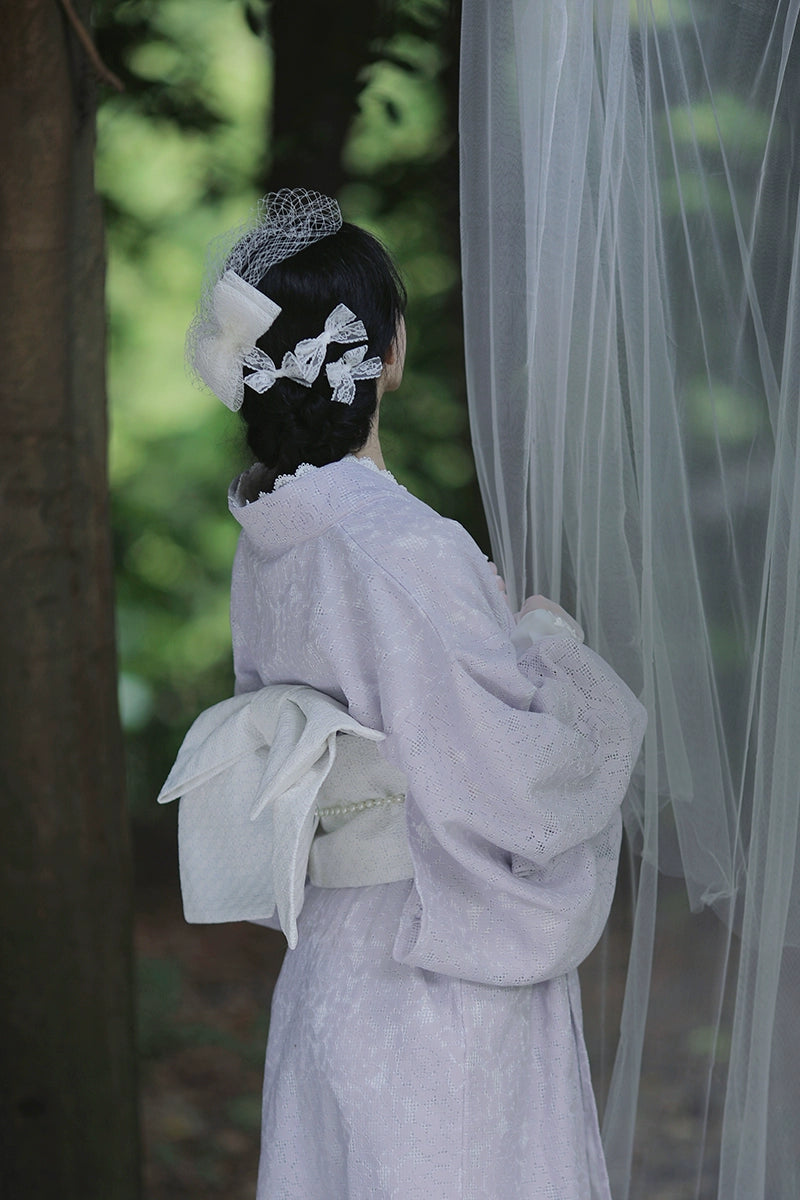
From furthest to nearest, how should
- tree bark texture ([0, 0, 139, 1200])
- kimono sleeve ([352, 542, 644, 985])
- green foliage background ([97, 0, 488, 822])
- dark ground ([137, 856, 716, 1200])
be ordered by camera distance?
green foliage background ([97, 0, 488, 822]) → tree bark texture ([0, 0, 139, 1200]) → dark ground ([137, 856, 716, 1200]) → kimono sleeve ([352, 542, 644, 985])

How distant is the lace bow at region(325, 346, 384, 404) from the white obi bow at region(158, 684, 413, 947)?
267mm

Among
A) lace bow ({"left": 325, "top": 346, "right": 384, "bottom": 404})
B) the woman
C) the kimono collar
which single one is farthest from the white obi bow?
lace bow ({"left": 325, "top": 346, "right": 384, "bottom": 404})

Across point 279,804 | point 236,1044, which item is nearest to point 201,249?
point 236,1044

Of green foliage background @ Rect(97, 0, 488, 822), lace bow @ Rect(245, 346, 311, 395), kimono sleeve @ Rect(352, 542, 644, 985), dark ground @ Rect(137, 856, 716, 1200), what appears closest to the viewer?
kimono sleeve @ Rect(352, 542, 644, 985)

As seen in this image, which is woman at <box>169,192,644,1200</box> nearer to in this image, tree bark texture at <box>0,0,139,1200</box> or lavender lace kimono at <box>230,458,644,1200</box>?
lavender lace kimono at <box>230,458,644,1200</box>

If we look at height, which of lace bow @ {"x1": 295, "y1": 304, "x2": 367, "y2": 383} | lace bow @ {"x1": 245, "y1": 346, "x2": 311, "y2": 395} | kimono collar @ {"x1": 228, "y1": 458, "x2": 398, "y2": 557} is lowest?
kimono collar @ {"x1": 228, "y1": 458, "x2": 398, "y2": 557}

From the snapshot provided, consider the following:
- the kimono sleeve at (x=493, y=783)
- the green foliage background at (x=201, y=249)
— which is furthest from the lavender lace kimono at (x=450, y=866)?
the green foliage background at (x=201, y=249)

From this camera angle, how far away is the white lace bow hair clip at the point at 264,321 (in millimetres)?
1158

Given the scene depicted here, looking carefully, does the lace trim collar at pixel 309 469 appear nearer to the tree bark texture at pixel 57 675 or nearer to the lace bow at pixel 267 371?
the lace bow at pixel 267 371

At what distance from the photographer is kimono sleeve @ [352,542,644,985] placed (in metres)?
1.06

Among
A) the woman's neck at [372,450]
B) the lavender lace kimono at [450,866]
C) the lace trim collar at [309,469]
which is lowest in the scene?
the lavender lace kimono at [450,866]

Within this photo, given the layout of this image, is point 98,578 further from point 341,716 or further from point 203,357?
point 341,716

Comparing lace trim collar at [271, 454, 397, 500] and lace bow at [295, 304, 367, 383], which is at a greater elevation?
lace bow at [295, 304, 367, 383]

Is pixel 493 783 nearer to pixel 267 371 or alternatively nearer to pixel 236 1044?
pixel 267 371
